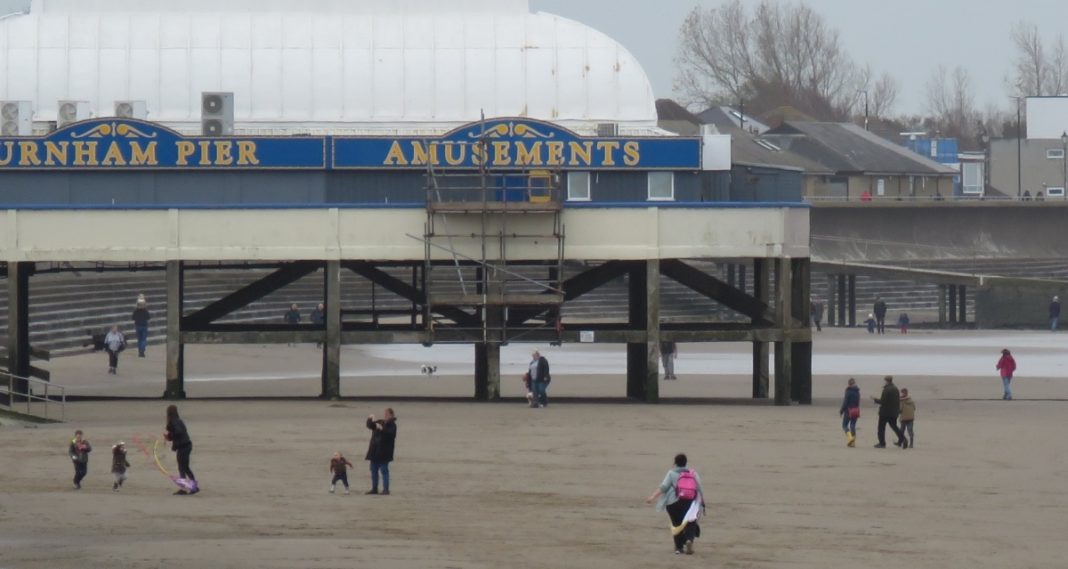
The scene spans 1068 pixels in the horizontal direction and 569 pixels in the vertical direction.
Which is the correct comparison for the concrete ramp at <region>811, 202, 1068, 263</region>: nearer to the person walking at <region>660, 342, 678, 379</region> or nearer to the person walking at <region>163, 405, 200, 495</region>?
the person walking at <region>660, 342, 678, 379</region>

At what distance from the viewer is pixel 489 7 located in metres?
57.1

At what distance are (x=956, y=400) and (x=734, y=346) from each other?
694 inches

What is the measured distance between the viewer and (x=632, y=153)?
4306 centimetres

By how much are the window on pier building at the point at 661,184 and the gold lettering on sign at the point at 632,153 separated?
0.45 metres

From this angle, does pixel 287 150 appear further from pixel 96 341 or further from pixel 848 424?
pixel 848 424

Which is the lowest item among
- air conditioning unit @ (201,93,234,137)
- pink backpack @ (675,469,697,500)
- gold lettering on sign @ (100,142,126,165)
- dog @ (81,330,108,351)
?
pink backpack @ (675,469,697,500)

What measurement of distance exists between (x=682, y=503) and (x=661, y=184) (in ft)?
79.3

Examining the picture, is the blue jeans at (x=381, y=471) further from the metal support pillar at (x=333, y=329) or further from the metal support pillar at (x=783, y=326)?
the metal support pillar at (x=783, y=326)

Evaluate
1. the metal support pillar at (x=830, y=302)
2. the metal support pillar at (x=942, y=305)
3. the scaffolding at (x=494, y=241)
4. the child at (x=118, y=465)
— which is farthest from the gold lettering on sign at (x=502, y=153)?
the metal support pillar at (x=942, y=305)

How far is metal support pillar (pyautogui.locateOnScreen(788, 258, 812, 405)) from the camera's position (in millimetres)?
38094

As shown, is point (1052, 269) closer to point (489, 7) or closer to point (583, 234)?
point (489, 7)

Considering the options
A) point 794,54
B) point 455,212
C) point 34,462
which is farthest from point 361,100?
point 794,54

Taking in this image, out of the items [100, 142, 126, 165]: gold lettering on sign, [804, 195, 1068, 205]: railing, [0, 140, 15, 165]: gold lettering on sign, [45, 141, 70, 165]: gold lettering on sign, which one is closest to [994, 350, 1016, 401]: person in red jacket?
[100, 142, 126, 165]: gold lettering on sign

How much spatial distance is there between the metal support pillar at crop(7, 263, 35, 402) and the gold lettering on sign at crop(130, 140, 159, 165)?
168 inches
